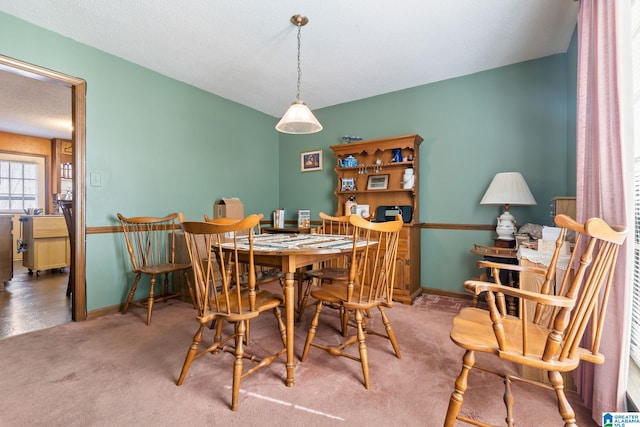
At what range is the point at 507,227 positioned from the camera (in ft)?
9.12

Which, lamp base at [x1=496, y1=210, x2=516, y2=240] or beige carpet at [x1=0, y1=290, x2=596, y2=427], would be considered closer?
beige carpet at [x1=0, y1=290, x2=596, y2=427]

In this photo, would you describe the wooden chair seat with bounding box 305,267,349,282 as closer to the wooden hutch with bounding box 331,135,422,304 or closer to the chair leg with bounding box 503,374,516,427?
the wooden hutch with bounding box 331,135,422,304

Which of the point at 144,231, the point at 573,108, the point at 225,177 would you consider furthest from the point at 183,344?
the point at 573,108

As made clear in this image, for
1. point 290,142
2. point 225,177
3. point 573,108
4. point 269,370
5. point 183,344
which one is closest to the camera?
point 269,370

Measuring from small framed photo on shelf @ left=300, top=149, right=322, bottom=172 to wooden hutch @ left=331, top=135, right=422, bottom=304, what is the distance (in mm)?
445

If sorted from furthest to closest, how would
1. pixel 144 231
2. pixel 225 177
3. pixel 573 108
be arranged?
pixel 225 177 < pixel 144 231 < pixel 573 108

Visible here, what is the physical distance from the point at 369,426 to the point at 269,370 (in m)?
0.70

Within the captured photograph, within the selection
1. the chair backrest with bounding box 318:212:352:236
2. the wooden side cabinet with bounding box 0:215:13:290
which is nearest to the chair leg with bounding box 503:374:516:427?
the chair backrest with bounding box 318:212:352:236

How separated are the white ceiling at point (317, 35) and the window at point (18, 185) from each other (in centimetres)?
497

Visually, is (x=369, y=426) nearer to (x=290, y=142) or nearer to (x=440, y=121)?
(x=440, y=121)

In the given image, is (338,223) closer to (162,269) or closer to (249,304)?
(162,269)

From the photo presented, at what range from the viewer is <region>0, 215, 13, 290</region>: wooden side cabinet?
3674 millimetres

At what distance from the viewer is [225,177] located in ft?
12.9

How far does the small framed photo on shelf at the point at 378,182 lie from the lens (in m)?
3.65
